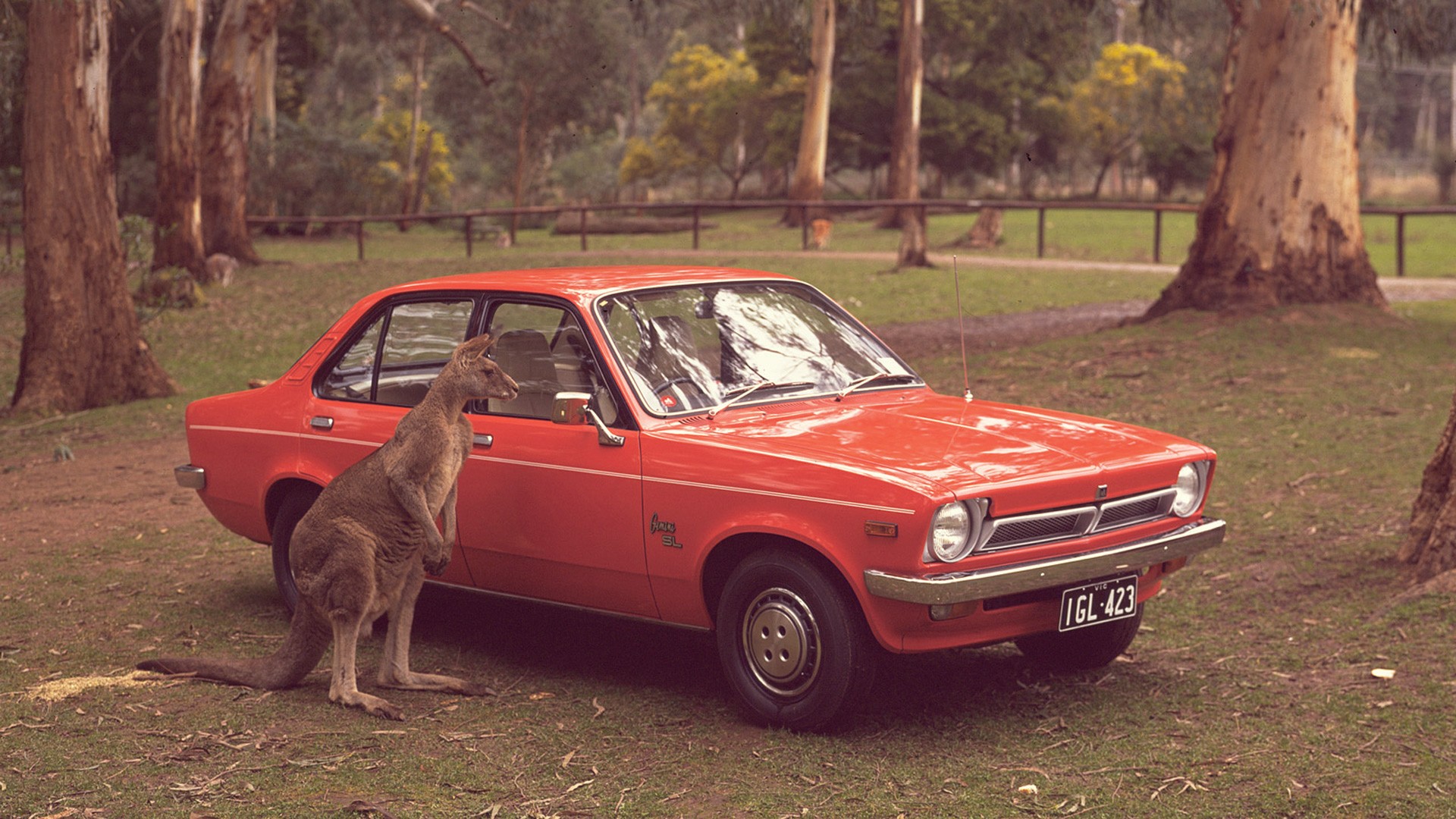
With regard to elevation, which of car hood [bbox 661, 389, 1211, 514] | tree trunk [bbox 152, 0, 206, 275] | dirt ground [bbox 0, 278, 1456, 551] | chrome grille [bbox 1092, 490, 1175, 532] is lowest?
dirt ground [bbox 0, 278, 1456, 551]

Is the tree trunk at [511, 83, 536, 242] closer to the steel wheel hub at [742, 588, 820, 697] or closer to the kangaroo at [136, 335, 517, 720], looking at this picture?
the kangaroo at [136, 335, 517, 720]

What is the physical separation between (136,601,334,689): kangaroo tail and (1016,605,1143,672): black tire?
2762 mm

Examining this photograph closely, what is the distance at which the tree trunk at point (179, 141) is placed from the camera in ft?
75.8

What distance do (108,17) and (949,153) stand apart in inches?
1572

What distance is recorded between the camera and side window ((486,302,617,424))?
6168 mm

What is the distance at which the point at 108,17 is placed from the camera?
14.0 meters

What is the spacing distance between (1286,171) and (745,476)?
1175 centimetres

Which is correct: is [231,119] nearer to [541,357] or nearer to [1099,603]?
[541,357]

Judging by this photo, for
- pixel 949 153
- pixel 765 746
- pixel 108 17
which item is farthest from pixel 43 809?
pixel 949 153

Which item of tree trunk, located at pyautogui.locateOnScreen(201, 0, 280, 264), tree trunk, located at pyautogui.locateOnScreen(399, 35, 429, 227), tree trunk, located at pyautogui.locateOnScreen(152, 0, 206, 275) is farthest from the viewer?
tree trunk, located at pyautogui.locateOnScreen(399, 35, 429, 227)

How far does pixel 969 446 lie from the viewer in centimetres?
561

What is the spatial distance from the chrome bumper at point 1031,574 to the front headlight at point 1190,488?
0.38 feet

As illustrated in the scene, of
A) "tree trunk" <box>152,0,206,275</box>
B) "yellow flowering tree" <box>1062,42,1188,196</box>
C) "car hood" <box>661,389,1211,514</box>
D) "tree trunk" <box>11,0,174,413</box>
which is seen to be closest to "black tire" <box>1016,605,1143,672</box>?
"car hood" <box>661,389,1211,514</box>

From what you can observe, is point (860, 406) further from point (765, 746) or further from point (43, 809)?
point (43, 809)
